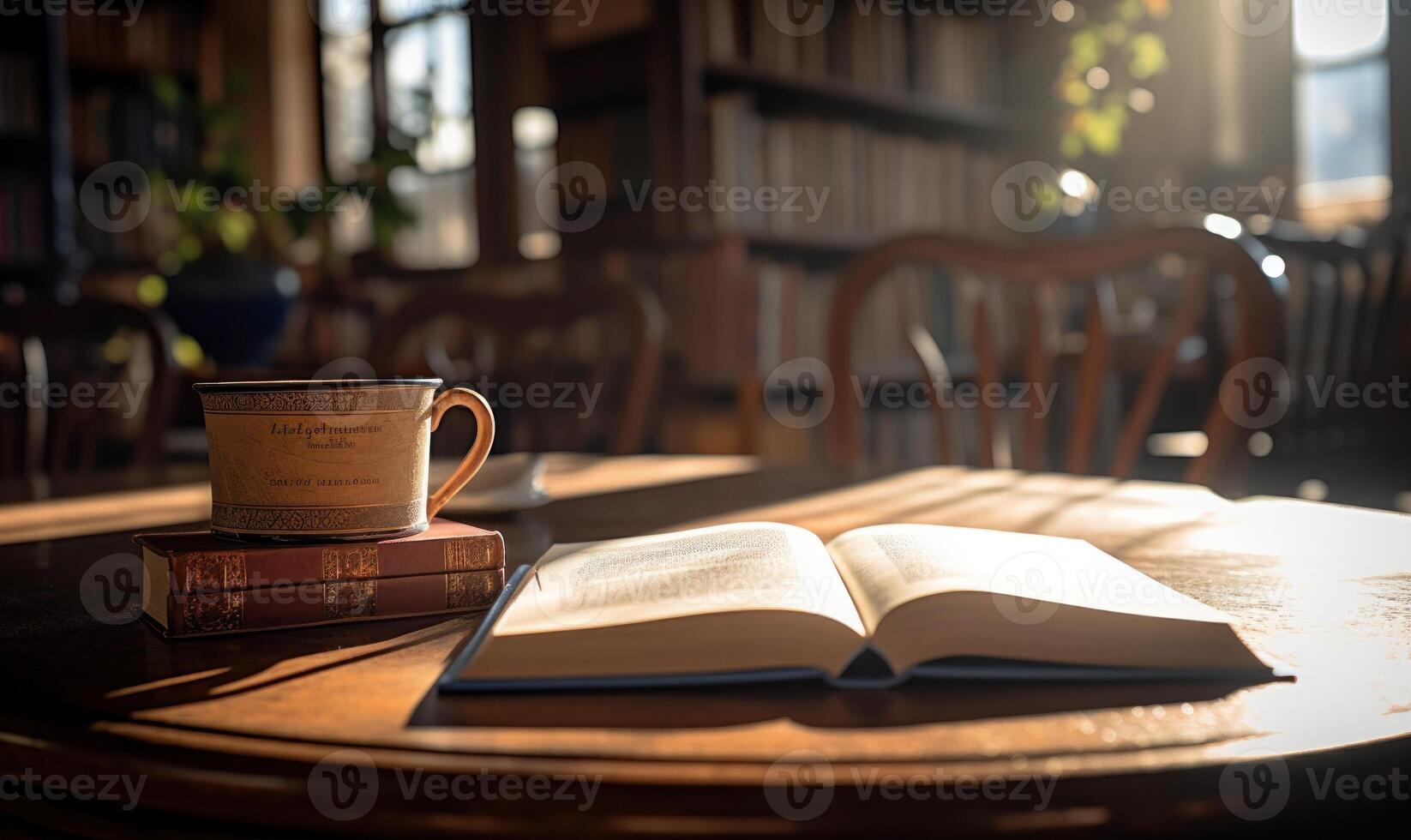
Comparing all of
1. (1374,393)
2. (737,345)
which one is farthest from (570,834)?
(737,345)

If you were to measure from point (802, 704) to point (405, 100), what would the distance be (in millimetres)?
5067

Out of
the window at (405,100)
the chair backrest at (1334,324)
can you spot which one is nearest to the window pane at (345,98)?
the window at (405,100)

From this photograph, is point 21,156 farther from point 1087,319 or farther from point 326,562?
point 326,562

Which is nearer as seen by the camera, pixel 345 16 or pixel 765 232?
pixel 765 232

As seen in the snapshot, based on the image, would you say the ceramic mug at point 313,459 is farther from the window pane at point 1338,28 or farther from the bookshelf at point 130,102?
the bookshelf at point 130,102

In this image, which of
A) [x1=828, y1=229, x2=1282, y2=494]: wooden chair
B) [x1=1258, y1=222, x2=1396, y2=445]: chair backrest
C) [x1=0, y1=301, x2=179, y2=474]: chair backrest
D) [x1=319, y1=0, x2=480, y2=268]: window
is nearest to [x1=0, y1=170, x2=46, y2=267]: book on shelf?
[x1=319, y1=0, x2=480, y2=268]: window

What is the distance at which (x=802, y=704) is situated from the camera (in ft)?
1.19

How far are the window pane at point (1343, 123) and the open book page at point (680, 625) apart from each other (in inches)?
162

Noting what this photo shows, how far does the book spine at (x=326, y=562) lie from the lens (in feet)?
1.55

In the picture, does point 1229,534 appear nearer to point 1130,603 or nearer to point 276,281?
point 1130,603

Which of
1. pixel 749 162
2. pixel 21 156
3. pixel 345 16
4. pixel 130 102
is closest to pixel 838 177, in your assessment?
pixel 749 162

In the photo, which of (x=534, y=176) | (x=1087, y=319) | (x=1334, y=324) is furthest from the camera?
(x=534, y=176)

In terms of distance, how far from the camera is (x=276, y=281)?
2631mm

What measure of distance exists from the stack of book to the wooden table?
1cm
